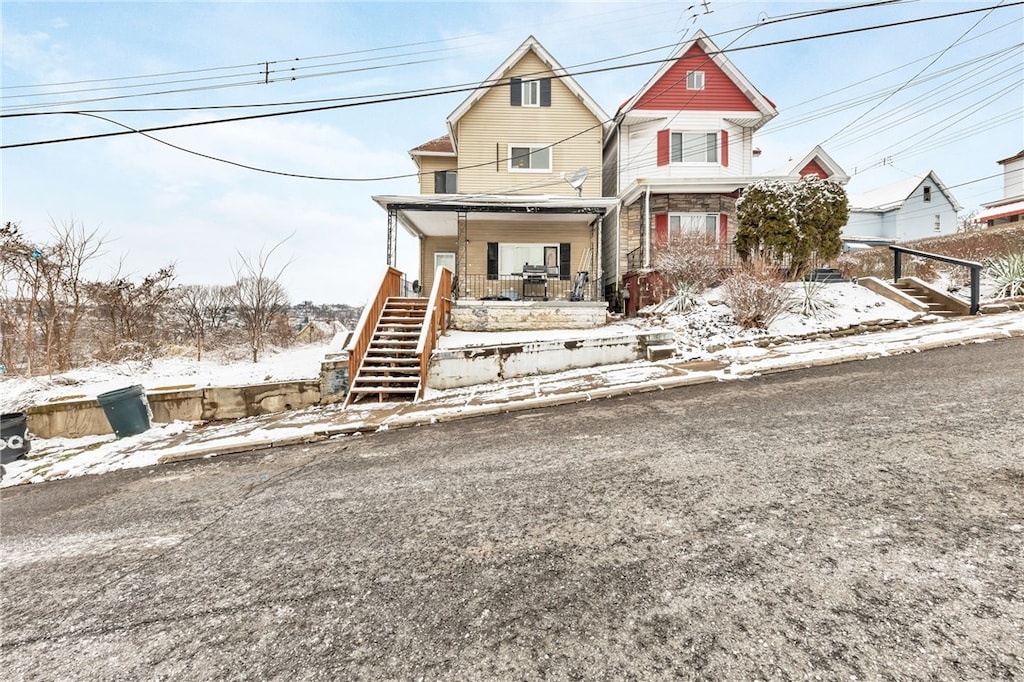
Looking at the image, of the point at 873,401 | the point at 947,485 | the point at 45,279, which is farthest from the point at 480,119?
the point at 947,485

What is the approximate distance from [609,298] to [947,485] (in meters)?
15.6

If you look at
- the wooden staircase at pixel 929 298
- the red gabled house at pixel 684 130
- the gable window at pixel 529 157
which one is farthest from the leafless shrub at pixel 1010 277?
the gable window at pixel 529 157

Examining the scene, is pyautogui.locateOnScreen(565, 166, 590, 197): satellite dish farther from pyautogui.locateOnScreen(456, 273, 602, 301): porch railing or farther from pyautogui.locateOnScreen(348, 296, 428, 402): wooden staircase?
pyautogui.locateOnScreen(348, 296, 428, 402): wooden staircase

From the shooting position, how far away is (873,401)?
484 cm

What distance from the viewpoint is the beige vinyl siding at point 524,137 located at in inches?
686

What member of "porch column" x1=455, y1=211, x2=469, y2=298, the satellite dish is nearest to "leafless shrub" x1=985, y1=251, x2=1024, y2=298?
the satellite dish

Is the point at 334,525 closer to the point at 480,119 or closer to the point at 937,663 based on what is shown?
the point at 937,663

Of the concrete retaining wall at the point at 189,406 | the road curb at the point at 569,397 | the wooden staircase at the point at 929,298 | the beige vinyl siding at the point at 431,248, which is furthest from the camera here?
the beige vinyl siding at the point at 431,248

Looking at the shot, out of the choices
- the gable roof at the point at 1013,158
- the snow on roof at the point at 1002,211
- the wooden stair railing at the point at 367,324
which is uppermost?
the gable roof at the point at 1013,158

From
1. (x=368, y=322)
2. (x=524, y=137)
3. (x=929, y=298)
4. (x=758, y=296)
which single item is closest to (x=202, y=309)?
(x=368, y=322)

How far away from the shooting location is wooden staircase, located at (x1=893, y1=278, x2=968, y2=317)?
9.75 meters

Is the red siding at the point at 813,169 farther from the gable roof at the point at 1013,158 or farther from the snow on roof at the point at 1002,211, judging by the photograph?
the gable roof at the point at 1013,158

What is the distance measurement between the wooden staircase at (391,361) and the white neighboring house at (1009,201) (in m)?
49.3

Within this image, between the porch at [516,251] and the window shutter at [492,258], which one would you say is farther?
the window shutter at [492,258]
